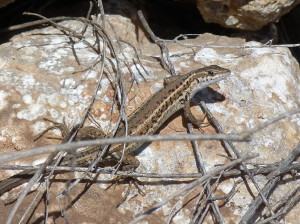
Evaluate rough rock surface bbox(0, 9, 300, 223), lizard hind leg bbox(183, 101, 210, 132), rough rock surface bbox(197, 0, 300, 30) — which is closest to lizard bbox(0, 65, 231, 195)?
lizard hind leg bbox(183, 101, 210, 132)

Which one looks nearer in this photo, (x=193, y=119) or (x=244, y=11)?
(x=193, y=119)

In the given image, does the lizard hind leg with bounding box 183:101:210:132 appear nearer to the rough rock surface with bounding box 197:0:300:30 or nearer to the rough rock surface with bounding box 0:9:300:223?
the rough rock surface with bounding box 0:9:300:223

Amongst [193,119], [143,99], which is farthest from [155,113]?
[193,119]

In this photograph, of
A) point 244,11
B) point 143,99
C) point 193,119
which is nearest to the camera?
point 193,119

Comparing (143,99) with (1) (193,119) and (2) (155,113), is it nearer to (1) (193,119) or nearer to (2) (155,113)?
(2) (155,113)

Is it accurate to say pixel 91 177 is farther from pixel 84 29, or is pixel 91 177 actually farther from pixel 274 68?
pixel 274 68

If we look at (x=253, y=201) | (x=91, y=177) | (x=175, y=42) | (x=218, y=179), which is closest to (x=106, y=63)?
(x=175, y=42)
